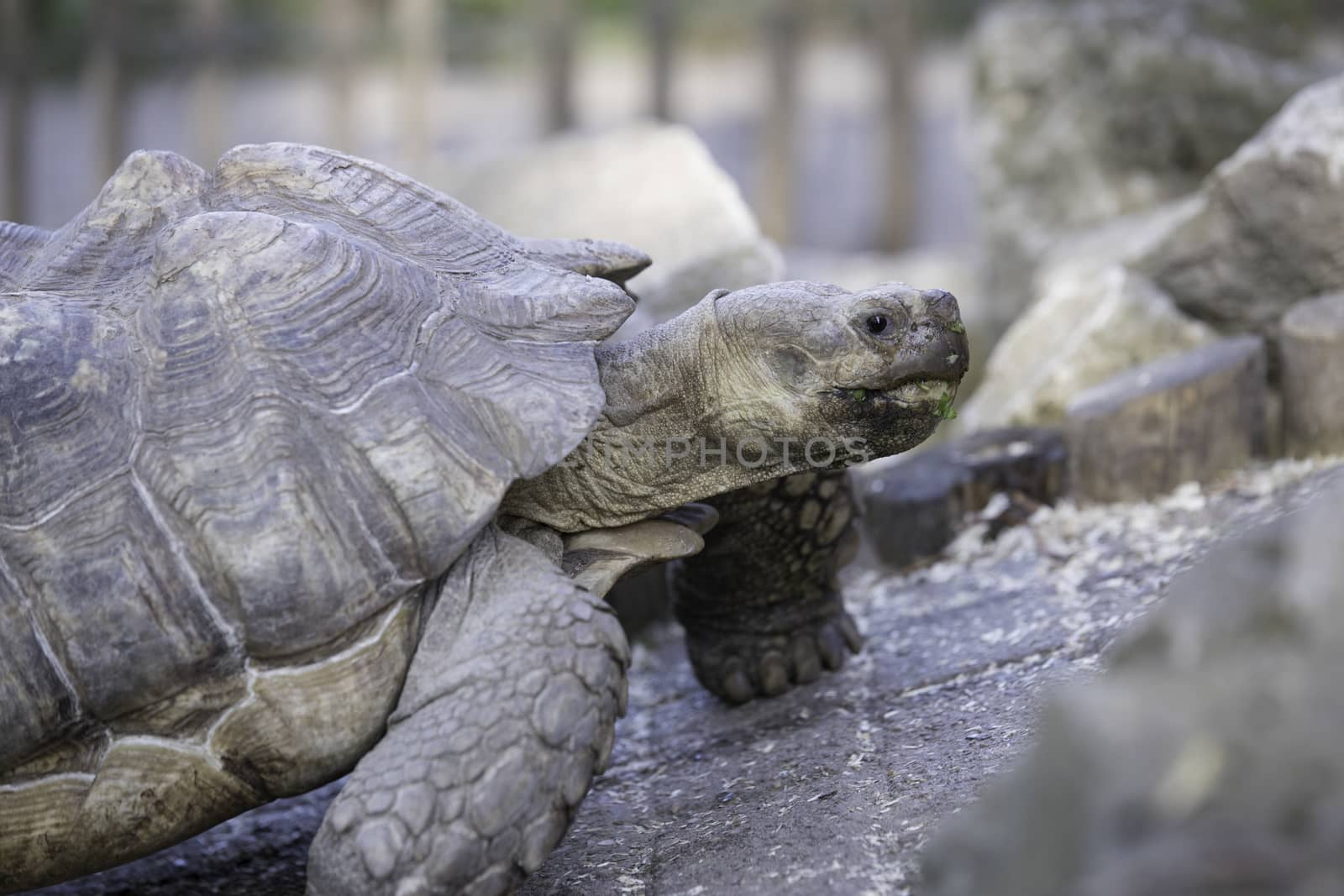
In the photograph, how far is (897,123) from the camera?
7.57 meters

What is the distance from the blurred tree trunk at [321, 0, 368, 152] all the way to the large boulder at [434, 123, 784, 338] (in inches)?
119

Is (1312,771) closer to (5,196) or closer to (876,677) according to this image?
(876,677)

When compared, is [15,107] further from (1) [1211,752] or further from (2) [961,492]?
(1) [1211,752]

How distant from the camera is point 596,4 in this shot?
8.39 metres

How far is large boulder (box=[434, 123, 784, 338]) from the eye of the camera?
13.8 ft

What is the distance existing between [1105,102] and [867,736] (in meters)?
4.57

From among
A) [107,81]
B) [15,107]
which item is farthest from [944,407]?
[15,107]

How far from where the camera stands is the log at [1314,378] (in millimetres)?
3402

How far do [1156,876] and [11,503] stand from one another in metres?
1.83

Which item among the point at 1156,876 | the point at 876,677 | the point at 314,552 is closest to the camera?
the point at 1156,876

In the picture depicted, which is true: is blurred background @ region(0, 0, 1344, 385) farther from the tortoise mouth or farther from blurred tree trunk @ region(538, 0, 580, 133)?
the tortoise mouth

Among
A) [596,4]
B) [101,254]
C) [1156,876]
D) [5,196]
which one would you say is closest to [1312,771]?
[1156,876]

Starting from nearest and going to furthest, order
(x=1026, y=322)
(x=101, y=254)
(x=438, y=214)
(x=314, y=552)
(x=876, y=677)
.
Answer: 1. (x=314, y=552)
2. (x=101, y=254)
3. (x=438, y=214)
4. (x=876, y=677)
5. (x=1026, y=322)

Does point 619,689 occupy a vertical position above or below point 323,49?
below
